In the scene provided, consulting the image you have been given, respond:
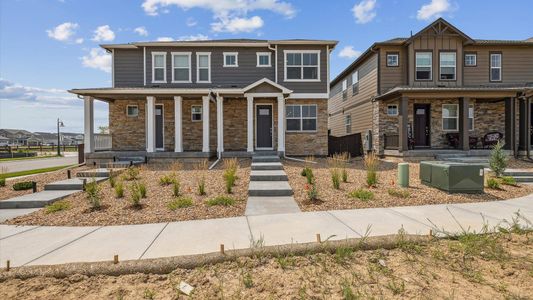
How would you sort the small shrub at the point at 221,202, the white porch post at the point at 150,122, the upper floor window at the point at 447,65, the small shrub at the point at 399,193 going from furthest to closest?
the upper floor window at the point at 447,65
the white porch post at the point at 150,122
the small shrub at the point at 399,193
the small shrub at the point at 221,202

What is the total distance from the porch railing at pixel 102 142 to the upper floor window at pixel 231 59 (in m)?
7.82

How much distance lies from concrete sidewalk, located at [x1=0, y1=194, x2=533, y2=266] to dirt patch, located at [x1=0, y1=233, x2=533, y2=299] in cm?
46

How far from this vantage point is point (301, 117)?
16281mm

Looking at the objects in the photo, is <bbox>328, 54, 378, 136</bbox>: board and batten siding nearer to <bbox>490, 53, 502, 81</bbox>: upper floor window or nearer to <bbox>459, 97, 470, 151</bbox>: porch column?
<bbox>459, 97, 470, 151</bbox>: porch column

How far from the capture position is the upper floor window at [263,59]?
1648cm

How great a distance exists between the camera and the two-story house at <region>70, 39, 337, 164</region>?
634 inches

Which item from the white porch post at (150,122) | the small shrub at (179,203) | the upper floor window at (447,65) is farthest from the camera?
the upper floor window at (447,65)

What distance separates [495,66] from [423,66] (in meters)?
4.61

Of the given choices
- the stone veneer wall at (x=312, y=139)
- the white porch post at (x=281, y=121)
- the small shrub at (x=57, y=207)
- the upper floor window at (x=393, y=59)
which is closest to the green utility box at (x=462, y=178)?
the white porch post at (x=281, y=121)

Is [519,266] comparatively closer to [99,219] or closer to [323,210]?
Answer: [323,210]

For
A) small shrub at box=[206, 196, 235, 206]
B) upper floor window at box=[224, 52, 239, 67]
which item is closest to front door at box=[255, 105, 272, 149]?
upper floor window at box=[224, 52, 239, 67]

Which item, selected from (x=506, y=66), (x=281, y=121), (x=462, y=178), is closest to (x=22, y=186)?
(x=281, y=121)

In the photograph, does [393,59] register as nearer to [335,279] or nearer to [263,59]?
[263,59]

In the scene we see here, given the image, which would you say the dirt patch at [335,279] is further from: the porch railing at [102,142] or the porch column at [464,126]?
the porch railing at [102,142]
